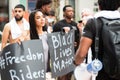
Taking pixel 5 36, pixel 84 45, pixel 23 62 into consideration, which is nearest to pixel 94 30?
pixel 84 45

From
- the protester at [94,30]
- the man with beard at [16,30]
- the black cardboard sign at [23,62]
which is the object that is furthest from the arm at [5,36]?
the protester at [94,30]

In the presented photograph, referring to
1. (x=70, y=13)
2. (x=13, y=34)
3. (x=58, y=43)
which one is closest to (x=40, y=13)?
(x=58, y=43)

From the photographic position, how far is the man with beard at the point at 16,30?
6.58 meters

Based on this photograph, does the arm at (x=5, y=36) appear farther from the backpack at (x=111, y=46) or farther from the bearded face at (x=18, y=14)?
the backpack at (x=111, y=46)

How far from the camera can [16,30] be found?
22.1ft

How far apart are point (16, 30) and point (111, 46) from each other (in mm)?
3457

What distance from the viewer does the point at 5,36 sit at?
6648mm

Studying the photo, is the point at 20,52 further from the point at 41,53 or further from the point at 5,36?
the point at 5,36

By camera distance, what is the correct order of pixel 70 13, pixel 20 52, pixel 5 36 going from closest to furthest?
1. pixel 20 52
2. pixel 5 36
3. pixel 70 13

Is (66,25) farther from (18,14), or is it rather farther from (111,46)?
(111,46)

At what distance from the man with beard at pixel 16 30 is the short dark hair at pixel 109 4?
9.42 feet

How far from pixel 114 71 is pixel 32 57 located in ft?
4.93

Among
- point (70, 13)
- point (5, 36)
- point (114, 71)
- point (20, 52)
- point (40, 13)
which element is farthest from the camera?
point (70, 13)

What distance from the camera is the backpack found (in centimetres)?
348
